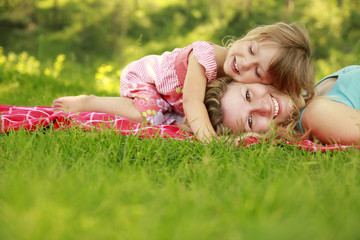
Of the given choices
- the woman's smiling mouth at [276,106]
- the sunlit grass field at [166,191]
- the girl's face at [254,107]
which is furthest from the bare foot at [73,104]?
the woman's smiling mouth at [276,106]

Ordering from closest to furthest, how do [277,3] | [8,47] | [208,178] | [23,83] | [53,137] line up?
[208,178] → [53,137] → [23,83] → [277,3] → [8,47]

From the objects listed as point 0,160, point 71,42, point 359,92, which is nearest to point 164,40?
point 71,42

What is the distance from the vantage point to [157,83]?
2.57m

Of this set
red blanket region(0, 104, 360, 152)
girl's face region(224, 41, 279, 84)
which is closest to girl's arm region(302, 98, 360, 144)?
red blanket region(0, 104, 360, 152)

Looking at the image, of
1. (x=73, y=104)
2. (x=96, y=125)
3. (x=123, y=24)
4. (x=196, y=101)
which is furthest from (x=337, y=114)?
(x=123, y=24)

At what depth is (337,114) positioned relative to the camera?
6.39 ft

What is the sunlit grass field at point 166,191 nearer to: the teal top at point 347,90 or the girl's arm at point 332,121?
the girl's arm at point 332,121

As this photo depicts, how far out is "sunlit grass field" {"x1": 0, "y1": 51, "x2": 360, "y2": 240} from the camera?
91cm

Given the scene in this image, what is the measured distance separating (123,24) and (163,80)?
5.32m

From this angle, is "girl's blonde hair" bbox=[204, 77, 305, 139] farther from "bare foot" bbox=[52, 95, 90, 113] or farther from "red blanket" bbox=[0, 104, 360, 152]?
"bare foot" bbox=[52, 95, 90, 113]

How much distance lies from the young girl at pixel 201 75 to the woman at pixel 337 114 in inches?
7.0

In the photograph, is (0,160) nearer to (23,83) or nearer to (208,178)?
(208,178)

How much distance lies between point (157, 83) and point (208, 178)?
4.50ft

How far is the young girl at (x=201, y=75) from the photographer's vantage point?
6.98ft
